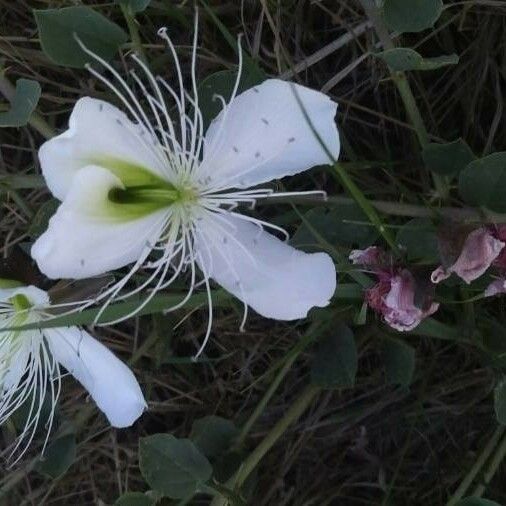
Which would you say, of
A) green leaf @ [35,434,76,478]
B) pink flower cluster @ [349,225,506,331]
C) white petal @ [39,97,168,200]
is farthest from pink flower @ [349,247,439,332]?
green leaf @ [35,434,76,478]

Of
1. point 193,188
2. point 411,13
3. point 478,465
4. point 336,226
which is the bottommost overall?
point 478,465

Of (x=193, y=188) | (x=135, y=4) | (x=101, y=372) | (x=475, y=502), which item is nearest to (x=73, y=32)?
(x=135, y=4)

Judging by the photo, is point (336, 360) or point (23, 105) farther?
point (336, 360)

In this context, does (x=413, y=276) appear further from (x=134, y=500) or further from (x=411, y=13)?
(x=134, y=500)

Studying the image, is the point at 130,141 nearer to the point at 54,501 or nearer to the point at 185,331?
the point at 185,331

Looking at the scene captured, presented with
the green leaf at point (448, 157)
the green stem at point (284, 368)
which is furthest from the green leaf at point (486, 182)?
the green stem at point (284, 368)

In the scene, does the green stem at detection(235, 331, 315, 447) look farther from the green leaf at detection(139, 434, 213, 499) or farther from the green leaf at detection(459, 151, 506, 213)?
the green leaf at detection(459, 151, 506, 213)
